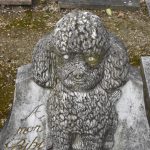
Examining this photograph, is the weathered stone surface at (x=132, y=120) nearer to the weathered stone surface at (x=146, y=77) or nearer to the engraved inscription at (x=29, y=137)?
the engraved inscription at (x=29, y=137)

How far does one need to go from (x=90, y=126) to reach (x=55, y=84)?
0.38 metres

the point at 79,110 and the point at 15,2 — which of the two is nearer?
the point at 79,110

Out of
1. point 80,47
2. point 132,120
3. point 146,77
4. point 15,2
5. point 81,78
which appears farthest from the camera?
point 15,2

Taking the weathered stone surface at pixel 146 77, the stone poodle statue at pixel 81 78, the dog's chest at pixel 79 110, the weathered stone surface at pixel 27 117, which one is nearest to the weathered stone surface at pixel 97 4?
the weathered stone surface at pixel 146 77

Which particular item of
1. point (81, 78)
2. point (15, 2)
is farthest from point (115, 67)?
point (15, 2)

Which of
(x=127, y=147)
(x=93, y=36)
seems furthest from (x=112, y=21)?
(x=93, y=36)

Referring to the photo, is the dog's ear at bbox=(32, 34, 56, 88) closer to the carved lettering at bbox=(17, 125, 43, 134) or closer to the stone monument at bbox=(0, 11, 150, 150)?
the stone monument at bbox=(0, 11, 150, 150)

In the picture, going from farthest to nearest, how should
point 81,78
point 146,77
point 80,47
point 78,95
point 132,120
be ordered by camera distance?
point 146,77, point 132,120, point 78,95, point 81,78, point 80,47

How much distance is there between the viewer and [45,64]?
2664mm

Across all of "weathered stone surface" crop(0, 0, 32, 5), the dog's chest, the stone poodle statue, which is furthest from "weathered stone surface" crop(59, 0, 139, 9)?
the dog's chest

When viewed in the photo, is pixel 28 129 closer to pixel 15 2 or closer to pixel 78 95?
pixel 78 95

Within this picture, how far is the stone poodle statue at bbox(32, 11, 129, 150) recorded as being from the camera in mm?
2400

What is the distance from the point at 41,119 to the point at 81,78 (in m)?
0.56

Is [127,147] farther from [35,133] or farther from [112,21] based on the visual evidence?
[112,21]
